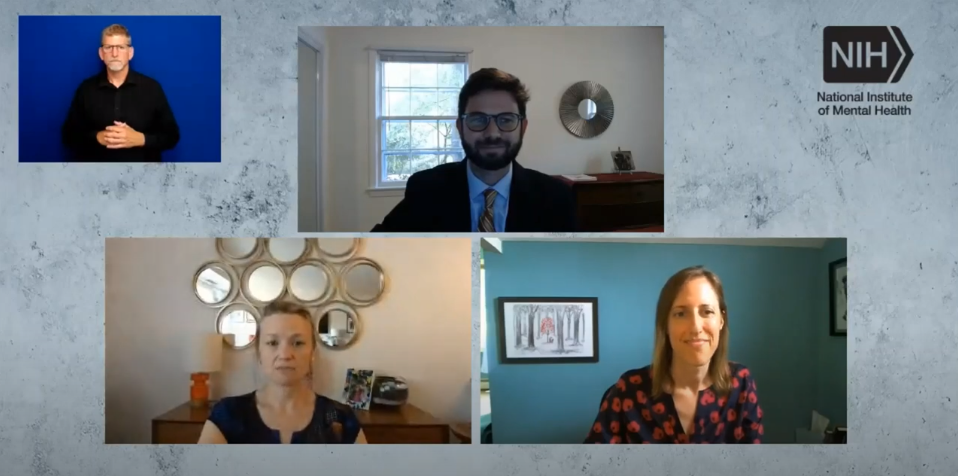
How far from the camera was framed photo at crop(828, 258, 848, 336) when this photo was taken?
149 inches

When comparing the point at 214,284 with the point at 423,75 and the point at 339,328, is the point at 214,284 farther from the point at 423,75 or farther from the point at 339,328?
the point at 423,75

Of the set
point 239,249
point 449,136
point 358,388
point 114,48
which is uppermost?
point 114,48

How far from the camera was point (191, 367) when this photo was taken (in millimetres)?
3779

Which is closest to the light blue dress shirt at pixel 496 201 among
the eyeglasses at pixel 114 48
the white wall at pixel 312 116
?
the white wall at pixel 312 116

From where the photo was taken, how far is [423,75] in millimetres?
3750

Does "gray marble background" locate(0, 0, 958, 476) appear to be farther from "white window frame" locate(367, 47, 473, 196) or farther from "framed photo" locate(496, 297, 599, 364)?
"framed photo" locate(496, 297, 599, 364)

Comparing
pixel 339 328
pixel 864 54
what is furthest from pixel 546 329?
pixel 864 54

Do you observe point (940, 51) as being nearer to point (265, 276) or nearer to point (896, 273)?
point (896, 273)

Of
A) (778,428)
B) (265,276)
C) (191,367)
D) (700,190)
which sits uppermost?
(700,190)

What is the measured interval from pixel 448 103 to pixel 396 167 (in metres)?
0.31

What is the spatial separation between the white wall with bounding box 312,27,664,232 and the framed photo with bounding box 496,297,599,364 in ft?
1.70

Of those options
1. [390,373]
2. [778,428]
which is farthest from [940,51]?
[390,373]

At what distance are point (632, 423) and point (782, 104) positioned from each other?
134 centimetres

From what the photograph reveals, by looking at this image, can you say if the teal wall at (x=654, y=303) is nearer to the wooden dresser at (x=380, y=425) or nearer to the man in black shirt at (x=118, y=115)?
the wooden dresser at (x=380, y=425)
